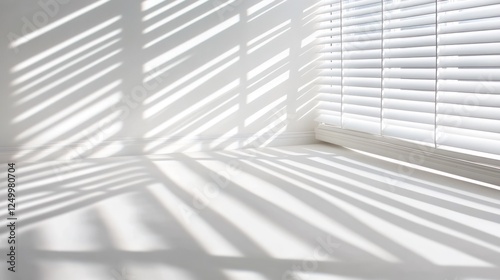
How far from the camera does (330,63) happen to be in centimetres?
440

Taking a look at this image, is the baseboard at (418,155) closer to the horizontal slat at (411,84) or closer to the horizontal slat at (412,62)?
the horizontal slat at (411,84)

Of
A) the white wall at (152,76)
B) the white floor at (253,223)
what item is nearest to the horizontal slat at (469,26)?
the white floor at (253,223)

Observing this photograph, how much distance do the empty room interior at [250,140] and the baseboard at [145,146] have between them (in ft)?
0.05

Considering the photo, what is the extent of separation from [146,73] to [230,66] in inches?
25.7

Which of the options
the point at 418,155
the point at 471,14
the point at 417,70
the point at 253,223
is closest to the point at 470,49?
the point at 471,14

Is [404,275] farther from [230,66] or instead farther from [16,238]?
[230,66]

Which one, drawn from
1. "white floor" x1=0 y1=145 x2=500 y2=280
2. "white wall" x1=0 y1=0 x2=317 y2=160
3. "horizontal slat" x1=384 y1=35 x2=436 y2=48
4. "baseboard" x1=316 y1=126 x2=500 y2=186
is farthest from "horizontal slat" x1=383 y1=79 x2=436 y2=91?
"white wall" x1=0 y1=0 x2=317 y2=160

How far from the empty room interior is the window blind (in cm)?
1

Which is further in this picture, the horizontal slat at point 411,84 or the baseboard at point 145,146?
the baseboard at point 145,146

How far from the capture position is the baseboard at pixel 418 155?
112 inches

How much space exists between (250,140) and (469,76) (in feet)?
6.60

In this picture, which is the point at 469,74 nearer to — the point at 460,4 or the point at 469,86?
the point at 469,86

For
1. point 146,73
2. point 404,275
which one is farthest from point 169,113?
point 404,275

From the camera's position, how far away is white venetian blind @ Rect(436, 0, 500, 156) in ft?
8.93
